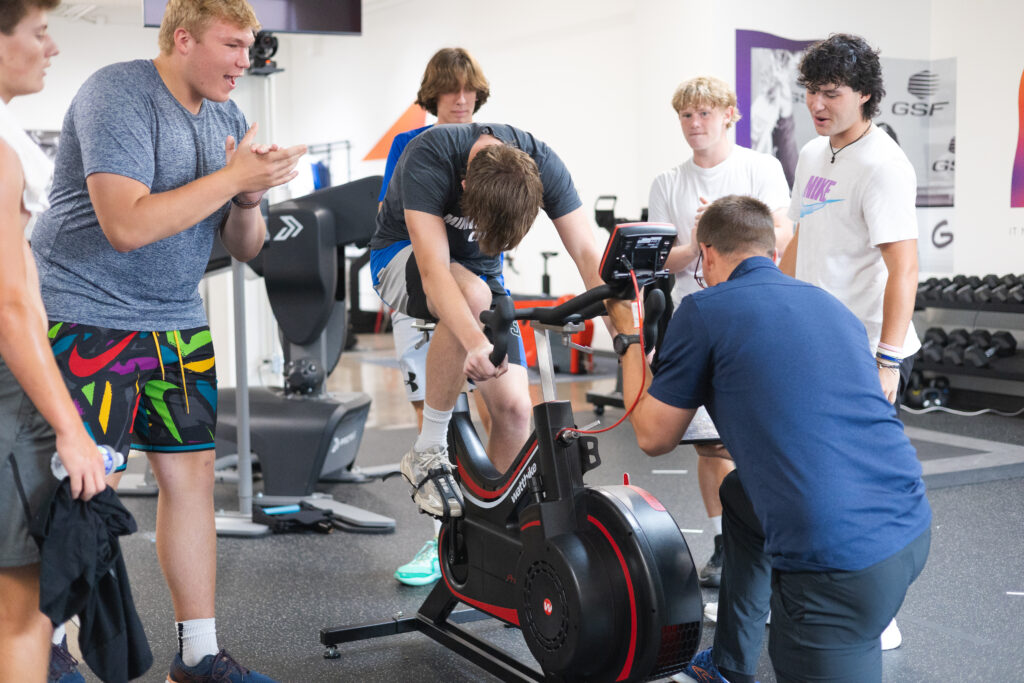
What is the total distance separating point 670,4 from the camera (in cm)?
718

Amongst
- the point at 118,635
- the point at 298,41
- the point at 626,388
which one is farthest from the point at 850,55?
the point at 298,41

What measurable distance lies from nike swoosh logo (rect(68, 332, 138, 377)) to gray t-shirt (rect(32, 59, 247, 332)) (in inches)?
2.1

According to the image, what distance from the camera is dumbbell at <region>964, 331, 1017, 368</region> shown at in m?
6.15

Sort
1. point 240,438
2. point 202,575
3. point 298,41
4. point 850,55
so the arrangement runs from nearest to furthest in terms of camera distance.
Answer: point 202,575 < point 850,55 < point 240,438 < point 298,41

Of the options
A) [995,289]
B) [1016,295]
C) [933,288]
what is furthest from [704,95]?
[933,288]

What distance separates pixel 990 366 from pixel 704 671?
4.70 m

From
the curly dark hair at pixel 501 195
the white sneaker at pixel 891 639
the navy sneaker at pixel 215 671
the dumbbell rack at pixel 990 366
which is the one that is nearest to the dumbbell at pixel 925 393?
the dumbbell rack at pixel 990 366

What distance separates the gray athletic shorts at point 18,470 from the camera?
1.54m

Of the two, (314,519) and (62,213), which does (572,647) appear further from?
(314,519)

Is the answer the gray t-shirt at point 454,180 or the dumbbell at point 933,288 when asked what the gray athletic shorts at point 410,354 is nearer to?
the gray t-shirt at point 454,180

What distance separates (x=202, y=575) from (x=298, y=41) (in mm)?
12520

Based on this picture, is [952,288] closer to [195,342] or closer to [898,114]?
[898,114]

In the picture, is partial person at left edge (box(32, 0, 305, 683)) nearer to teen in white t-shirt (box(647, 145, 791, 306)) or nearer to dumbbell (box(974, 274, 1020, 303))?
teen in white t-shirt (box(647, 145, 791, 306))

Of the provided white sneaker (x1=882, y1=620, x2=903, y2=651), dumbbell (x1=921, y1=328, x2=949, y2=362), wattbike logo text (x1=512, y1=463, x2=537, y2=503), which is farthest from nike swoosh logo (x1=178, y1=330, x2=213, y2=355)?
dumbbell (x1=921, y1=328, x2=949, y2=362)
